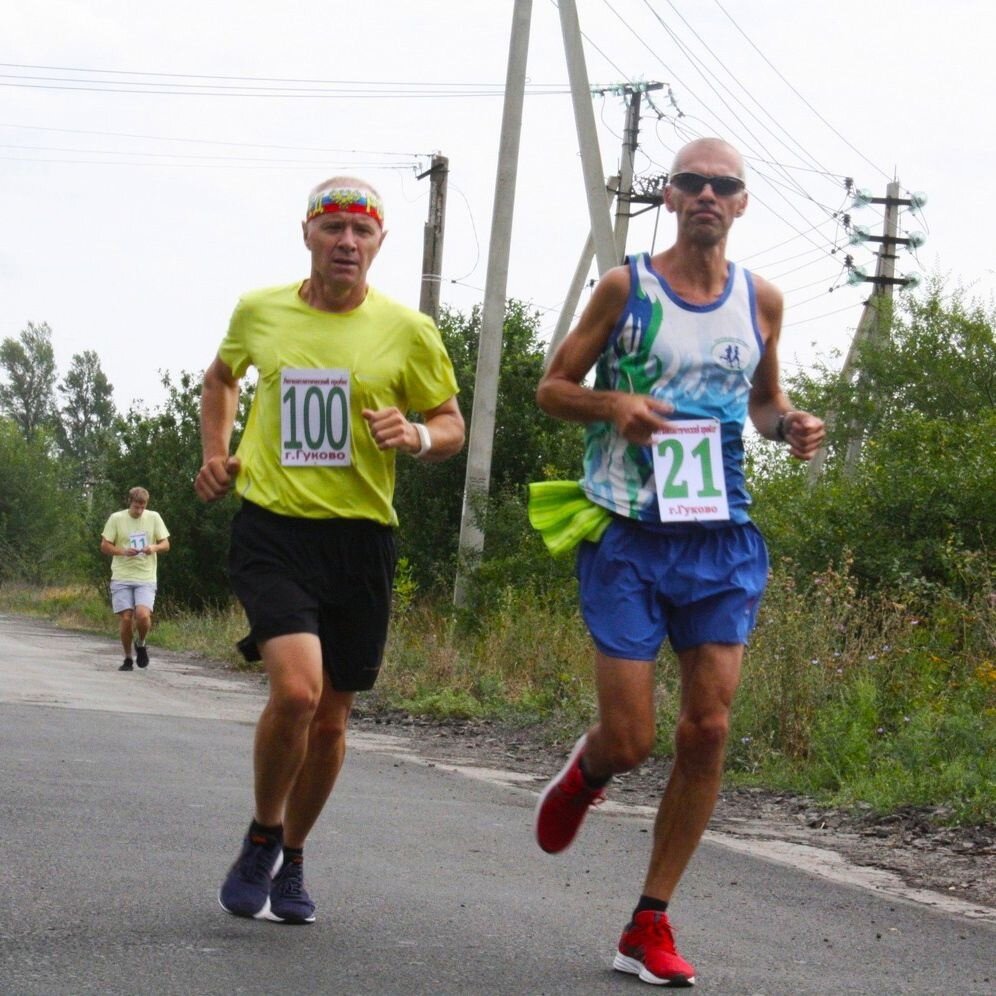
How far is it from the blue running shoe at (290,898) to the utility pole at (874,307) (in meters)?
20.9

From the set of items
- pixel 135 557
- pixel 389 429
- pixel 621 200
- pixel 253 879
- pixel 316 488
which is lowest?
pixel 253 879

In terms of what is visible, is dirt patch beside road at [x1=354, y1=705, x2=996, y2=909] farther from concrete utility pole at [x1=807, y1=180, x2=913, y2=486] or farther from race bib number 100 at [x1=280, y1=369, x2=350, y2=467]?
concrete utility pole at [x1=807, y1=180, x2=913, y2=486]

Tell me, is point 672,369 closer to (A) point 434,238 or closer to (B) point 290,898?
(B) point 290,898

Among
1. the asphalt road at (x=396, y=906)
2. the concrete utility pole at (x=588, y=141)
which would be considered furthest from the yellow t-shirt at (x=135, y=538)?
the asphalt road at (x=396, y=906)

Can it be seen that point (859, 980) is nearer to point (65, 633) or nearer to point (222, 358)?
point (222, 358)

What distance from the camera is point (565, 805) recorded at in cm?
532

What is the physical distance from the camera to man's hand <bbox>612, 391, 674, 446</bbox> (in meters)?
4.84

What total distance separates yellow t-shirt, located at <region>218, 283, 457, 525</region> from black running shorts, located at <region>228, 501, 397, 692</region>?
6 centimetres

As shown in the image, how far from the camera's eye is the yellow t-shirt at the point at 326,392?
17.1 ft

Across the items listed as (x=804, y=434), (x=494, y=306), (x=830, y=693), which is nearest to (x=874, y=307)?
(x=494, y=306)

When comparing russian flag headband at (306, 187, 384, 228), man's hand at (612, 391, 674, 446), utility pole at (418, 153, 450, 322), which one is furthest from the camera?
utility pole at (418, 153, 450, 322)

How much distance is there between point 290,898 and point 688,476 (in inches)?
66.8

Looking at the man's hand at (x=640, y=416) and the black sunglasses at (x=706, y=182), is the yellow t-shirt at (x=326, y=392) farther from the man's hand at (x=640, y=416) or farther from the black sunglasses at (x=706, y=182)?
the black sunglasses at (x=706, y=182)

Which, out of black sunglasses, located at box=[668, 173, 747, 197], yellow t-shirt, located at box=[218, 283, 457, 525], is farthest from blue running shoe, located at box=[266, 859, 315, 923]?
black sunglasses, located at box=[668, 173, 747, 197]
